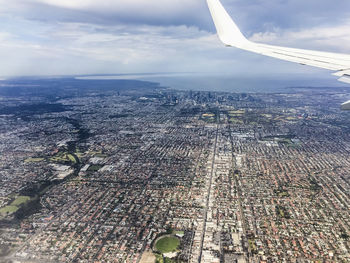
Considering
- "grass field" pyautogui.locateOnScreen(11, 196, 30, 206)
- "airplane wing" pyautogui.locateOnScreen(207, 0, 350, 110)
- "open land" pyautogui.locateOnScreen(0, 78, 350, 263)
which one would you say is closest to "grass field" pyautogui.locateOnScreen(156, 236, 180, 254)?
"open land" pyautogui.locateOnScreen(0, 78, 350, 263)

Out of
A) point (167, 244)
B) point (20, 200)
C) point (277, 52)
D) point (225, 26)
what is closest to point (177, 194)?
point (167, 244)

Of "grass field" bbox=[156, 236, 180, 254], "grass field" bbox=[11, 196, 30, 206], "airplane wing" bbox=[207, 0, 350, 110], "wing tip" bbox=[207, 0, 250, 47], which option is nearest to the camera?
"airplane wing" bbox=[207, 0, 350, 110]

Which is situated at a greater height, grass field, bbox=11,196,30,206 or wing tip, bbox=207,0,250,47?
wing tip, bbox=207,0,250,47

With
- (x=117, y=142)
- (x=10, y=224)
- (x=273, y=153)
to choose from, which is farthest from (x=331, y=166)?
(x=10, y=224)

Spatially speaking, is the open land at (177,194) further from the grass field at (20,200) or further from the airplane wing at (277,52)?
the airplane wing at (277,52)

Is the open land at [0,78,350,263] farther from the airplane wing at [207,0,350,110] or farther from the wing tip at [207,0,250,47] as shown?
the wing tip at [207,0,250,47]

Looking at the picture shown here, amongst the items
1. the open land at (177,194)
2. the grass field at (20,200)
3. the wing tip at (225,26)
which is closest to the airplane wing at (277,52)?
the wing tip at (225,26)
